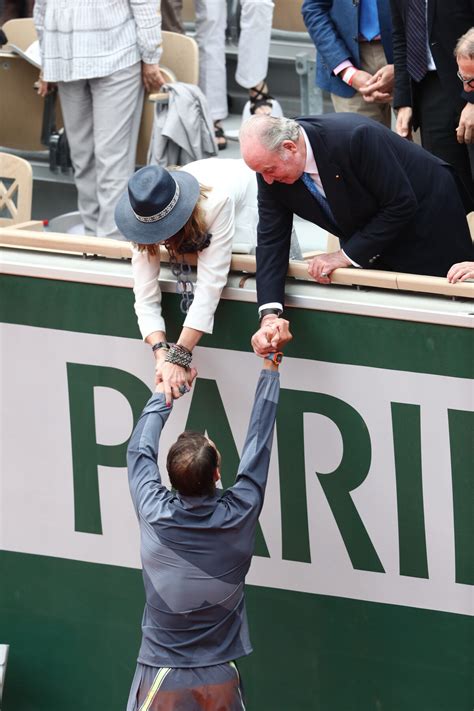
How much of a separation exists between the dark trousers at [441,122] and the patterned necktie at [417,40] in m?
0.05

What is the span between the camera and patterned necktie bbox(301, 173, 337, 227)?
3.57m

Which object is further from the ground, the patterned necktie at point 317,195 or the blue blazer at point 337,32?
the blue blazer at point 337,32

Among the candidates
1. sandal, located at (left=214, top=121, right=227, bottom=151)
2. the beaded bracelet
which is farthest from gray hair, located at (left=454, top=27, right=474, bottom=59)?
sandal, located at (left=214, top=121, right=227, bottom=151)

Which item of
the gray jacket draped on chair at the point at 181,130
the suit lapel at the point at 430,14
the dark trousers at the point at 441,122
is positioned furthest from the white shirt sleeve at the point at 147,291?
the gray jacket draped on chair at the point at 181,130

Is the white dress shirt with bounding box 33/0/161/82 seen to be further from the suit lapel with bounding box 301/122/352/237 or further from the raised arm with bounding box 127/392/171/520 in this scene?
the raised arm with bounding box 127/392/171/520

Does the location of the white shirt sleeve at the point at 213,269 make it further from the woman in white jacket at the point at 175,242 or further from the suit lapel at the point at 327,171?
the suit lapel at the point at 327,171

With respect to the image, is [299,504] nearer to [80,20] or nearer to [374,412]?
[374,412]

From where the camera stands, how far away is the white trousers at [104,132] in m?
6.07

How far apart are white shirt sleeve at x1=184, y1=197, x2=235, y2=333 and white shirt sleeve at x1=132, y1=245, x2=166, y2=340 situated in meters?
0.12

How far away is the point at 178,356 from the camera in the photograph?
357 cm

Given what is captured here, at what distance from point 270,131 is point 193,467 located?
1.00 m

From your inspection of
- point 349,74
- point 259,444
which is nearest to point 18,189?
point 349,74

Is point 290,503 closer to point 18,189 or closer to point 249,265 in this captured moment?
point 249,265

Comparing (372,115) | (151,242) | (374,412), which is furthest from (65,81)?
(374,412)
